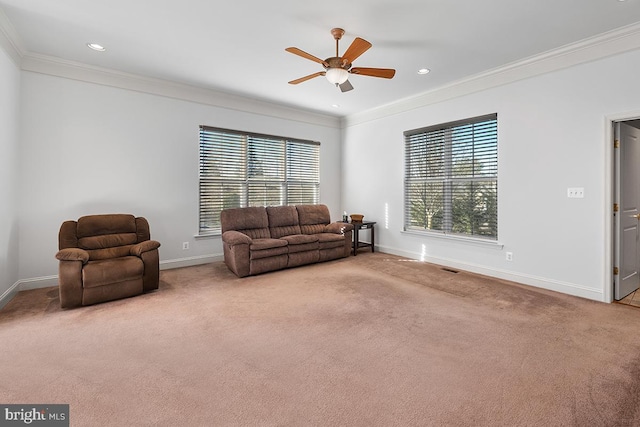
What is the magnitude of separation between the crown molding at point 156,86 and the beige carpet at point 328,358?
2897mm

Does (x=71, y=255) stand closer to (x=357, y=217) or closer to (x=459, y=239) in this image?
(x=357, y=217)

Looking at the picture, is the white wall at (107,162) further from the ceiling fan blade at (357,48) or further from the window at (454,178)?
the window at (454,178)

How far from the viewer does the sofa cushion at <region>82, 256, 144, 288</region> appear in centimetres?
329

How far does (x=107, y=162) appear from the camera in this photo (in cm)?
440

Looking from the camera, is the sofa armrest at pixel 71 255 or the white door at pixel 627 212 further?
the white door at pixel 627 212

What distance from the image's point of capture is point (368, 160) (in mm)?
6418

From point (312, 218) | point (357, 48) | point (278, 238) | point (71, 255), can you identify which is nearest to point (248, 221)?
point (278, 238)

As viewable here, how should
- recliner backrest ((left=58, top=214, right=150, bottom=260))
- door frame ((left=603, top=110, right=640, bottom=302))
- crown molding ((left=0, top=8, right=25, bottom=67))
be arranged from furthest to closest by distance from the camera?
recliner backrest ((left=58, top=214, right=150, bottom=260))
door frame ((left=603, top=110, right=640, bottom=302))
crown molding ((left=0, top=8, right=25, bottom=67))

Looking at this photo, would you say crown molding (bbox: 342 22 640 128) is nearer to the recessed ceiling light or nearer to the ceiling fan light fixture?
the ceiling fan light fixture

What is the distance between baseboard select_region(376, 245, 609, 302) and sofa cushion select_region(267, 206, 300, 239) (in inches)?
87.4

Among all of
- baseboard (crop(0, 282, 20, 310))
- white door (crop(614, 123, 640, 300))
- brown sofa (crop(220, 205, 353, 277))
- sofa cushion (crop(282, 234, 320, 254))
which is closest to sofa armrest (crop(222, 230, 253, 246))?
brown sofa (crop(220, 205, 353, 277))

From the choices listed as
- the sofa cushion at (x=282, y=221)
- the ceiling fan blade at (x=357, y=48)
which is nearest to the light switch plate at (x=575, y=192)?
the ceiling fan blade at (x=357, y=48)

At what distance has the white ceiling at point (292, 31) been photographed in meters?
2.88

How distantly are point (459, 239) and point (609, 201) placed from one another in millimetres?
1856
